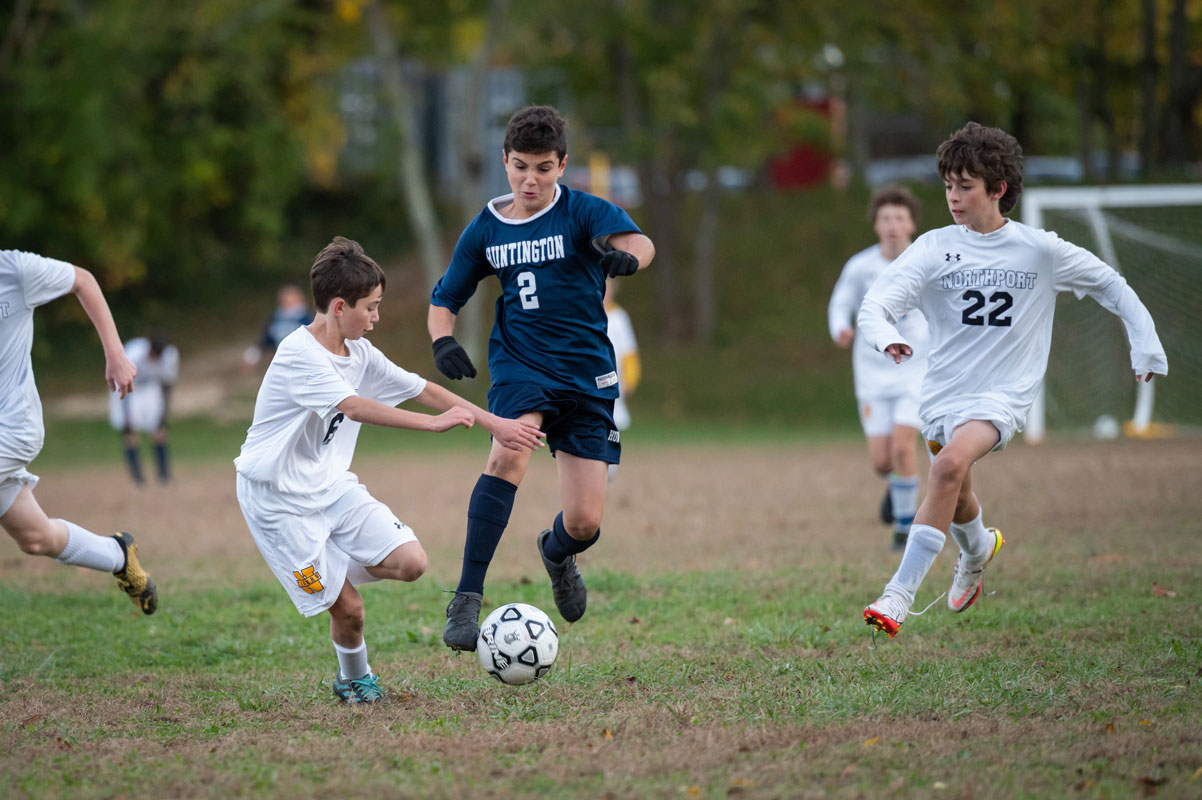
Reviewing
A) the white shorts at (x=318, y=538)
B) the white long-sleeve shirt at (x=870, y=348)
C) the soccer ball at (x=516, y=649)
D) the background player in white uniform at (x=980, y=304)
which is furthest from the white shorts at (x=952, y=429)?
the white long-sleeve shirt at (x=870, y=348)

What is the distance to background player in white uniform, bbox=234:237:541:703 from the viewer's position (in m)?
4.93

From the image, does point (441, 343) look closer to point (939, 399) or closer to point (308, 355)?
point (308, 355)

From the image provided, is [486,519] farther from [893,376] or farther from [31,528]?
[893,376]

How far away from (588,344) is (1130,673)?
8.71 ft

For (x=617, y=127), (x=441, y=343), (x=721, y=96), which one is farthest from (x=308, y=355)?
(x=617, y=127)

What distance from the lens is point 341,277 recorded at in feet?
16.4

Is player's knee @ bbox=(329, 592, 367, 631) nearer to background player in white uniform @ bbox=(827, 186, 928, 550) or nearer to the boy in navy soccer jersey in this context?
the boy in navy soccer jersey

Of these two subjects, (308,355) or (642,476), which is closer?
(308,355)

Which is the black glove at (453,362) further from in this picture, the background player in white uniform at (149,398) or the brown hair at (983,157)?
the background player in white uniform at (149,398)

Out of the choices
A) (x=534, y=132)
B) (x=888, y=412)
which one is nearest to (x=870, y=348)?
(x=888, y=412)

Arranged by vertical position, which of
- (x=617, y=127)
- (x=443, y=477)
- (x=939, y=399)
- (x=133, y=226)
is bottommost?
(x=443, y=477)

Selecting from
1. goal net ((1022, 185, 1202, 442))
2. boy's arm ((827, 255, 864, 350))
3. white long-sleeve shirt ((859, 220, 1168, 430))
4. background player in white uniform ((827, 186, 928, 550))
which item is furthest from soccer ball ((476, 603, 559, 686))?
goal net ((1022, 185, 1202, 442))

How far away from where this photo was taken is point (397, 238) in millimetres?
35312

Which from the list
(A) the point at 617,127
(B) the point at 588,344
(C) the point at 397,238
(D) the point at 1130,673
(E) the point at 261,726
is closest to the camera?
(E) the point at 261,726
